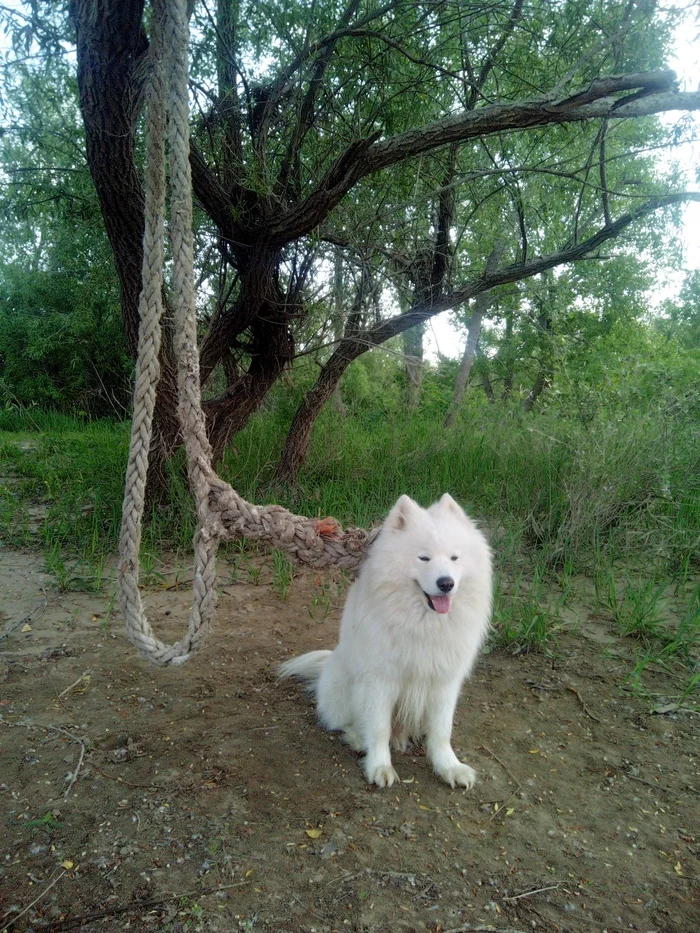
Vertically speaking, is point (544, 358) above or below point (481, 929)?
above

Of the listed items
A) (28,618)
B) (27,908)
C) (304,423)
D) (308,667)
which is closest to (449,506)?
(308,667)

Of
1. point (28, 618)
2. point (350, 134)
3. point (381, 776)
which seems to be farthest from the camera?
point (350, 134)

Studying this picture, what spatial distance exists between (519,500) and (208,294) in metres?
3.00

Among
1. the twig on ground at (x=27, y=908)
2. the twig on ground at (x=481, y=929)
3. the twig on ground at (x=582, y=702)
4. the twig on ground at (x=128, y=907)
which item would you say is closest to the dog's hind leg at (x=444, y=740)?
the twig on ground at (x=481, y=929)

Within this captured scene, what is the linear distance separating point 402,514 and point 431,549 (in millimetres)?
200

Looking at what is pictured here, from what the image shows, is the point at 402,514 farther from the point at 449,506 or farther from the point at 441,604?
the point at 441,604

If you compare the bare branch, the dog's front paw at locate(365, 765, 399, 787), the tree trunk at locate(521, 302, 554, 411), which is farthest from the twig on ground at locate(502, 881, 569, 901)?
the tree trunk at locate(521, 302, 554, 411)

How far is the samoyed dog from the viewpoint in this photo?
2.36 meters

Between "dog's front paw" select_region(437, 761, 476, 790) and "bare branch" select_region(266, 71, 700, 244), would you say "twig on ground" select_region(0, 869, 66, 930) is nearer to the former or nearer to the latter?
"dog's front paw" select_region(437, 761, 476, 790)

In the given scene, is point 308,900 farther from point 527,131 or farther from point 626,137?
point 626,137

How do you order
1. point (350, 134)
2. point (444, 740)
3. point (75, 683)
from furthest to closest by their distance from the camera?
point (350, 134), point (75, 683), point (444, 740)

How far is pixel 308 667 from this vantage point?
3104mm

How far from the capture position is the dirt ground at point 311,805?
188 cm

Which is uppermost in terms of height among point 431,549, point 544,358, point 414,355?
point 544,358
